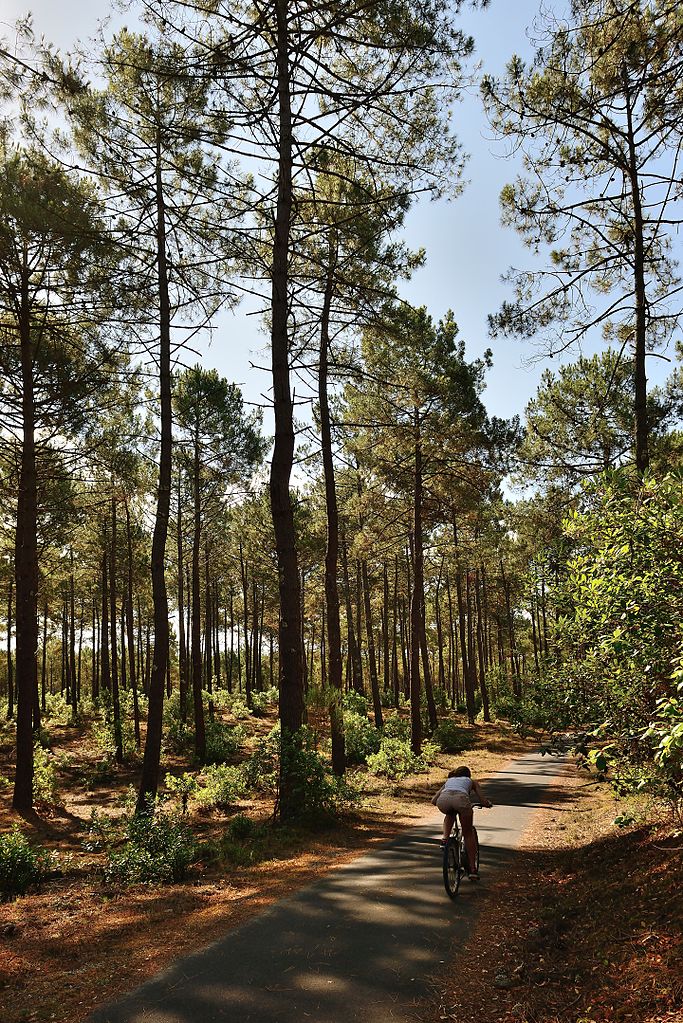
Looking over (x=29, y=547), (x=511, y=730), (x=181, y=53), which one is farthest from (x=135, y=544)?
(x=181, y=53)

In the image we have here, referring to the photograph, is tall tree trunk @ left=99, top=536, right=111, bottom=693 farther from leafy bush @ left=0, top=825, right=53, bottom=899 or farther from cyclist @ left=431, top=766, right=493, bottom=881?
cyclist @ left=431, top=766, right=493, bottom=881

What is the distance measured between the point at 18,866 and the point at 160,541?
21.9 ft

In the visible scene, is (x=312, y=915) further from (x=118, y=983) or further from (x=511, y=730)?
(x=511, y=730)

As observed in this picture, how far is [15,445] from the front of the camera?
1395 centimetres

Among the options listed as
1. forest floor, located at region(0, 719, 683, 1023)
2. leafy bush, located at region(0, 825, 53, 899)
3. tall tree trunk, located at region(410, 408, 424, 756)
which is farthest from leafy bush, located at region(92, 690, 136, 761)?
leafy bush, located at region(0, 825, 53, 899)

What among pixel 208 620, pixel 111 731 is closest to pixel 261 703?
pixel 208 620

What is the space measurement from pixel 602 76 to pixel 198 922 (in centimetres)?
1197

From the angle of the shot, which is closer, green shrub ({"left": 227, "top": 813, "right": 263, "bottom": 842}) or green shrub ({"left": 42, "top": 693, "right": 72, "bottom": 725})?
green shrub ({"left": 227, "top": 813, "right": 263, "bottom": 842})

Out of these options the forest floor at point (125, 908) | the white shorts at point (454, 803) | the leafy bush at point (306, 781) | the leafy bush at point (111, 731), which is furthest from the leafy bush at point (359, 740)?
the white shorts at point (454, 803)

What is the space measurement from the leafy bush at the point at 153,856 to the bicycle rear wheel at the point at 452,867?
3525mm

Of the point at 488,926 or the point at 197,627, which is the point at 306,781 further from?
the point at 197,627

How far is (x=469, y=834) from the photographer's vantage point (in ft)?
24.1

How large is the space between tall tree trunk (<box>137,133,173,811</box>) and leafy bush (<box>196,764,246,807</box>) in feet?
5.16

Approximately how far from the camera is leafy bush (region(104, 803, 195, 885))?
8.00 m
